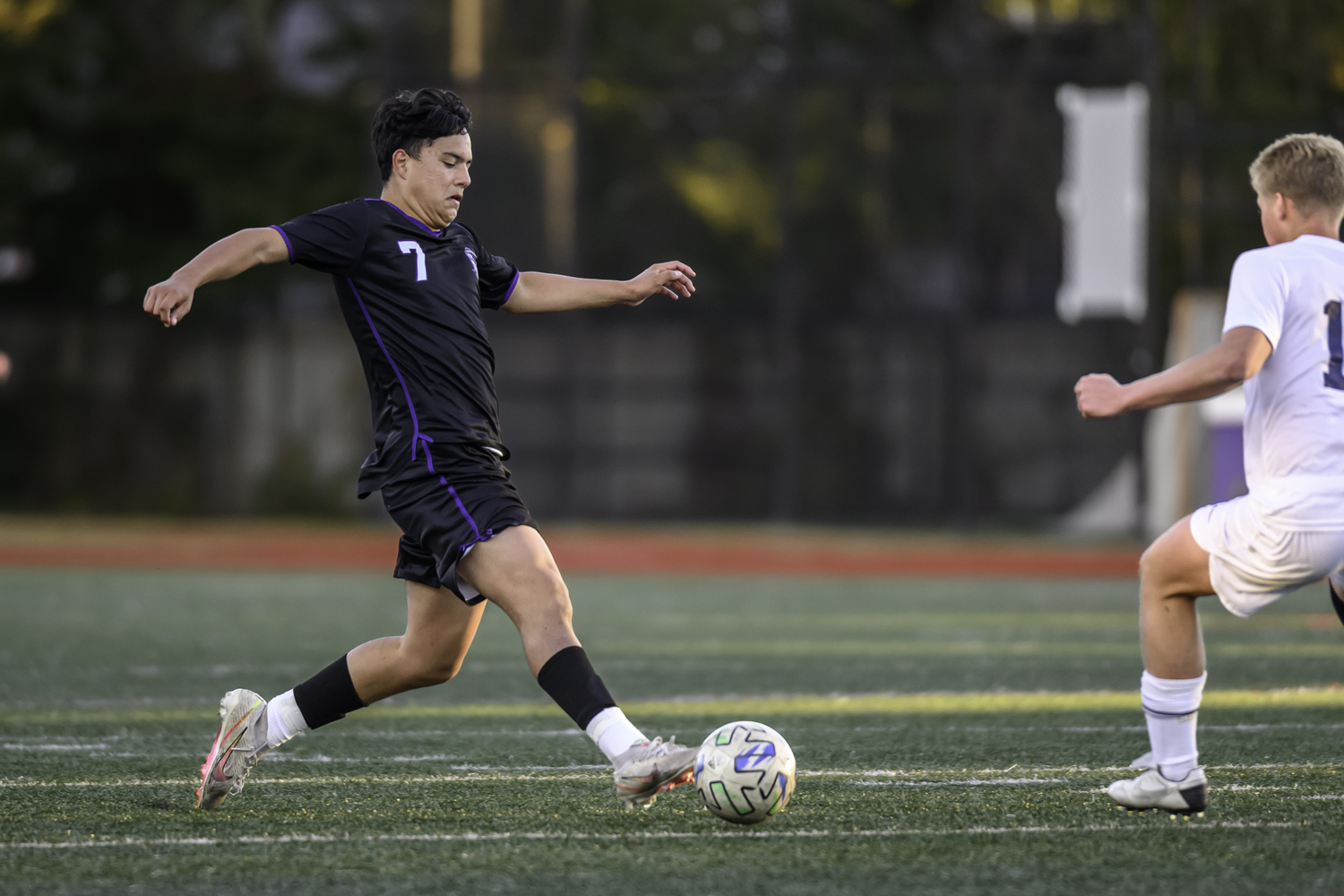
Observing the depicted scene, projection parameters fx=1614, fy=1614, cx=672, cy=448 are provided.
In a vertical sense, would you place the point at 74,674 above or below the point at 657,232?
below

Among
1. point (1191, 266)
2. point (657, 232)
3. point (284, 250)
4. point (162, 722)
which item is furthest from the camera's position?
point (657, 232)

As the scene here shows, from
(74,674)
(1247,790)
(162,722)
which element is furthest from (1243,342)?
(74,674)

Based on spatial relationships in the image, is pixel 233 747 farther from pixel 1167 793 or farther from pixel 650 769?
pixel 1167 793

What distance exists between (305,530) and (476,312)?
59.3 ft

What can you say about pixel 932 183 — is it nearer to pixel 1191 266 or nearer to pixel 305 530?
pixel 1191 266

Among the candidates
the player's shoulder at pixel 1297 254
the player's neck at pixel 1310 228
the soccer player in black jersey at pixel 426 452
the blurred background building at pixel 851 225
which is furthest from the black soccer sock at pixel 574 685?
the blurred background building at pixel 851 225

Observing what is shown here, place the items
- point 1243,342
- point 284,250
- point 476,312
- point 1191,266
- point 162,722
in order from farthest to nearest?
point 1191,266, point 162,722, point 476,312, point 284,250, point 1243,342

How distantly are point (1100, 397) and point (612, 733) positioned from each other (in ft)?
5.07

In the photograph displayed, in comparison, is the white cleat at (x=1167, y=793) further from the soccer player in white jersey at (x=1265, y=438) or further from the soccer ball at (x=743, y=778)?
the soccer ball at (x=743, y=778)

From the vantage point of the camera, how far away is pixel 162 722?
6.81 metres

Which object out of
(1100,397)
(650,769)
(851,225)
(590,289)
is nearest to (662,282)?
(590,289)

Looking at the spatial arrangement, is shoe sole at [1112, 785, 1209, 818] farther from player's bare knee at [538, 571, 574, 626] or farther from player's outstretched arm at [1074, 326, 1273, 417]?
player's bare knee at [538, 571, 574, 626]

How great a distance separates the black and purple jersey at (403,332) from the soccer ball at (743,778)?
110cm

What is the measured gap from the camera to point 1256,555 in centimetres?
421
